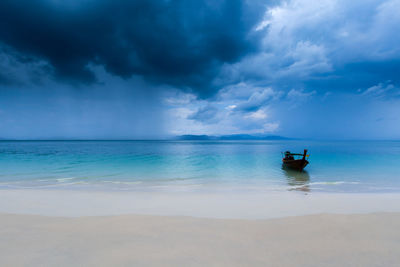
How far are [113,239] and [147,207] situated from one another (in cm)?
258

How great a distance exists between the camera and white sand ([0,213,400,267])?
11.7 ft

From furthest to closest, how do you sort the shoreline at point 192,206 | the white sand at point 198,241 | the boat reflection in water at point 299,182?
the boat reflection in water at point 299,182 → the shoreline at point 192,206 → the white sand at point 198,241

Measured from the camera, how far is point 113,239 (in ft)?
14.4

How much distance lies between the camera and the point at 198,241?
4.32 m

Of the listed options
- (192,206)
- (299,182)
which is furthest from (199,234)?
(299,182)

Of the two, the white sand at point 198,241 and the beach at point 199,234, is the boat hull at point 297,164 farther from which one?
the white sand at point 198,241

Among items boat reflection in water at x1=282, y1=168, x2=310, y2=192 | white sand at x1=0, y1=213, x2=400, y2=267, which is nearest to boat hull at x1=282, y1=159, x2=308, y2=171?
boat reflection in water at x1=282, y1=168, x2=310, y2=192

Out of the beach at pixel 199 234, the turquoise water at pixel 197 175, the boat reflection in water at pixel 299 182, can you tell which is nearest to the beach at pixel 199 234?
the beach at pixel 199 234

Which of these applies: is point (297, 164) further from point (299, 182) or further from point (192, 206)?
point (192, 206)

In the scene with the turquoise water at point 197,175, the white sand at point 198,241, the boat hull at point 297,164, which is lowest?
the turquoise water at point 197,175

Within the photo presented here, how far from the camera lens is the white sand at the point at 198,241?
358cm

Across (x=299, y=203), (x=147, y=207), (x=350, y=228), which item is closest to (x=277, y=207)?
(x=299, y=203)

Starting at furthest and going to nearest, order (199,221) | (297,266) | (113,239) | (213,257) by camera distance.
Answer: (199,221), (113,239), (213,257), (297,266)

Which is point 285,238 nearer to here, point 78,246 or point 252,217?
point 252,217
